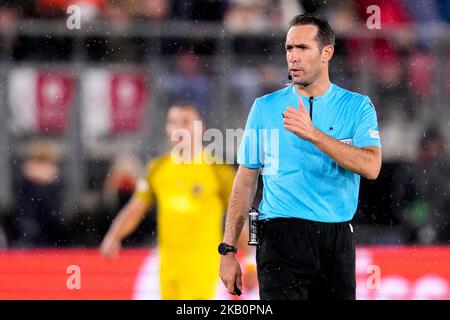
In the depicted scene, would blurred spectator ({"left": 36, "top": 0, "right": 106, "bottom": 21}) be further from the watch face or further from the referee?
the watch face

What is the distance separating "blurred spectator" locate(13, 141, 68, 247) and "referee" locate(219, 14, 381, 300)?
3946 mm

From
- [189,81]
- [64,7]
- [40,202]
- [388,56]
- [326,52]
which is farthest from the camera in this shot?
[64,7]

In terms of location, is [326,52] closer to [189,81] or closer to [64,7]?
[189,81]

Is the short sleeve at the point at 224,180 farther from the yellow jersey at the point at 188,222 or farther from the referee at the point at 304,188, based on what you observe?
the referee at the point at 304,188

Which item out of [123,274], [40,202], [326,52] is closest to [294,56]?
[326,52]

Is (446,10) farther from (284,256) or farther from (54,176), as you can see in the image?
(284,256)

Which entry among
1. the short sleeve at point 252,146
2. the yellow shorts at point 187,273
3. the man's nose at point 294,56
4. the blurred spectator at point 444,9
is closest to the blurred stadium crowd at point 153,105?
the blurred spectator at point 444,9

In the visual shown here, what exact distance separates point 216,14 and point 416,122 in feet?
6.33

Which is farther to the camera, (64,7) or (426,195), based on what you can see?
(64,7)

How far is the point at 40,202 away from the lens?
25.3 feet

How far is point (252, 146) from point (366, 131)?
1.45 ft

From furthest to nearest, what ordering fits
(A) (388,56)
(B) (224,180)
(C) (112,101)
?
(A) (388,56), (C) (112,101), (B) (224,180)

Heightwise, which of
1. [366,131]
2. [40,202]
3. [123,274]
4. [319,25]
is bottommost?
[123,274]
